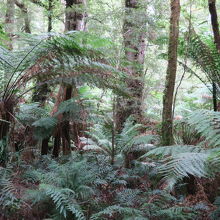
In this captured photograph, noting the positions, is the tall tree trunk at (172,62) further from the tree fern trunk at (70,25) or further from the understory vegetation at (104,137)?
the tree fern trunk at (70,25)

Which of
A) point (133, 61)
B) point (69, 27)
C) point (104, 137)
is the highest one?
point (69, 27)

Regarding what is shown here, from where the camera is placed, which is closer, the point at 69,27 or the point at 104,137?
the point at 69,27

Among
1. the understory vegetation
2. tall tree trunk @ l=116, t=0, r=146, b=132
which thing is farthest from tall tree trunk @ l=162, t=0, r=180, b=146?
tall tree trunk @ l=116, t=0, r=146, b=132

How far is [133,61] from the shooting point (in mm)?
4957

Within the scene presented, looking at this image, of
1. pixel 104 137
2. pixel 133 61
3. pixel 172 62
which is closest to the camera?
pixel 172 62

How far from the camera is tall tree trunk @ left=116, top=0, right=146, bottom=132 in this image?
4.12 metres

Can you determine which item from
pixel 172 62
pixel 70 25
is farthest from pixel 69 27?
pixel 172 62

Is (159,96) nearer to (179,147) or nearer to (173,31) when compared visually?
(173,31)

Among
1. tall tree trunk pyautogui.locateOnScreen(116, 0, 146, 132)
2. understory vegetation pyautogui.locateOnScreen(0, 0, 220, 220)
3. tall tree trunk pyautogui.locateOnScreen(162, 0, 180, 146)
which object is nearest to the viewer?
understory vegetation pyautogui.locateOnScreen(0, 0, 220, 220)

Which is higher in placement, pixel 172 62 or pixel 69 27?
pixel 69 27

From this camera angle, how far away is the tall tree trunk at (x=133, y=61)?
162 inches

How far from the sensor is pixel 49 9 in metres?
5.75

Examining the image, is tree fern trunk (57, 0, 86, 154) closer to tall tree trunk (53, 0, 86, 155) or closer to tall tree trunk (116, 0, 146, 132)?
tall tree trunk (53, 0, 86, 155)

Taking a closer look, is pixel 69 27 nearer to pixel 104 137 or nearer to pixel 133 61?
pixel 133 61
